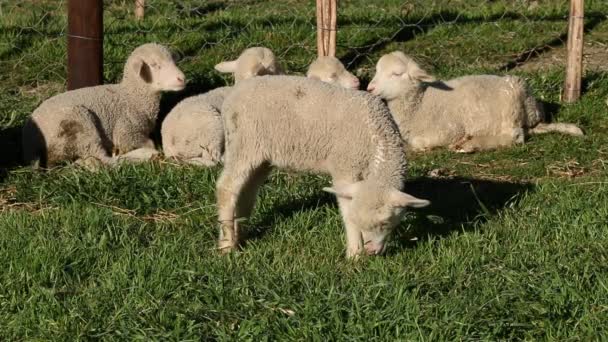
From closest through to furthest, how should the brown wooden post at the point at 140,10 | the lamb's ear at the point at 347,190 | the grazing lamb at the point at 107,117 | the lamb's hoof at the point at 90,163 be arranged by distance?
1. the lamb's ear at the point at 347,190
2. the lamb's hoof at the point at 90,163
3. the grazing lamb at the point at 107,117
4. the brown wooden post at the point at 140,10

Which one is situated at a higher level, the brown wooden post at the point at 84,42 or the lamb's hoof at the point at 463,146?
the brown wooden post at the point at 84,42

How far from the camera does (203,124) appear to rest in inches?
281

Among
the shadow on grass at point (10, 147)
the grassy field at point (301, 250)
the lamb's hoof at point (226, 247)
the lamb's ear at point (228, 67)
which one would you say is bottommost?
the shadow on grass at point (10, 147)

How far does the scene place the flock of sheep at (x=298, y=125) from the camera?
5.23 metres

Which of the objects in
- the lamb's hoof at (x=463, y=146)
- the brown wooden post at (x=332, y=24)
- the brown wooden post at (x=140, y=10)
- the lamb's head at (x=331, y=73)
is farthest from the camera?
the brown wooden post at (x=140, y=10)

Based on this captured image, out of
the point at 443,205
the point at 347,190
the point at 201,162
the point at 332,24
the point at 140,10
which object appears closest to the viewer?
the point at 347,190

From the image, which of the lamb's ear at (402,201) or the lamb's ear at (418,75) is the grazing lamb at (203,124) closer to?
the lamb's ear at (418,75)

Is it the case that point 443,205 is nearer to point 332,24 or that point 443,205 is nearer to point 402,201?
point 402,201

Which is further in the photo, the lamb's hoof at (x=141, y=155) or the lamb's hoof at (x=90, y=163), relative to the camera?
the lamb's hoof at (x=141, y=155)

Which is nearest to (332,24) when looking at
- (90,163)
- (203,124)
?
(203,124)

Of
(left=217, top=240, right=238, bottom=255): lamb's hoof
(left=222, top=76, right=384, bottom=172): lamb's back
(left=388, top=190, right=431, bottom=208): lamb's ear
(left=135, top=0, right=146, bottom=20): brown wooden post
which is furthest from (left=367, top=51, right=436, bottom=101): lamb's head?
(left=135, top=0, right=146, bottom=20): brown wooden post

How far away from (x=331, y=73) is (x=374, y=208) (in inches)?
99.5

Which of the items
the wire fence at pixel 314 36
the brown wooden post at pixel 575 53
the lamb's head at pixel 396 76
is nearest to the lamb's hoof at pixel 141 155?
the wire fence at pixel 314 36

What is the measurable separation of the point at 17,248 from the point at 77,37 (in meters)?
2.88
